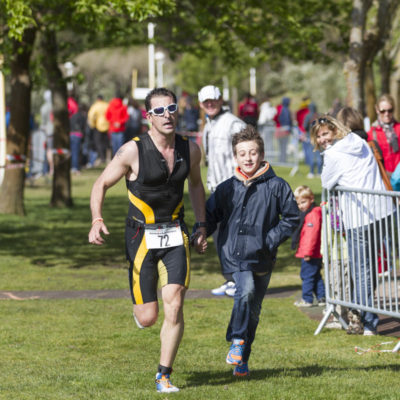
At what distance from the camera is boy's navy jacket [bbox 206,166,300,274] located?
241 inches

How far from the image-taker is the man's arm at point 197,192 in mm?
6039

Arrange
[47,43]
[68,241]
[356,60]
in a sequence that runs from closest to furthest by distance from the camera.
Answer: [68,241] → [356,60] → [47,43]

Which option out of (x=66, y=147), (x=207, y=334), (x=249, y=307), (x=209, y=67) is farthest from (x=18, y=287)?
(x=209, y=67)

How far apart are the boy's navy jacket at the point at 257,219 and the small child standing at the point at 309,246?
310 cm

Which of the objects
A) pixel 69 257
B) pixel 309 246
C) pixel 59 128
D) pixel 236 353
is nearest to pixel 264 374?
pixel 236 353

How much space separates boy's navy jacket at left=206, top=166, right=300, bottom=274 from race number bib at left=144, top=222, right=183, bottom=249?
34 cm

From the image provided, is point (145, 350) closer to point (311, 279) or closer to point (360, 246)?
point (360, 246)

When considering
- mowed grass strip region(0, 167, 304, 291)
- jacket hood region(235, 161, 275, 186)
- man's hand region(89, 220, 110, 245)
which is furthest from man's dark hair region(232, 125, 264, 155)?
mowed grass strip region(0, 167, 304, 291)

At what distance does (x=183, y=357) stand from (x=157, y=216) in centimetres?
181

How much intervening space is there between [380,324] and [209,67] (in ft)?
164

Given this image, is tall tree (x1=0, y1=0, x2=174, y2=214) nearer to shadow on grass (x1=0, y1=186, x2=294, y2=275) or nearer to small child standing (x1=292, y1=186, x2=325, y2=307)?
A: shadow on grass (x1=0, y1=186, x2=294, y2=275)

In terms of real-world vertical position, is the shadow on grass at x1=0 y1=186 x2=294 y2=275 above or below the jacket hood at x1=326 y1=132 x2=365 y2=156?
below

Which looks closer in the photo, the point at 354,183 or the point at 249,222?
the point at 249,222

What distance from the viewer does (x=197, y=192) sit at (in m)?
6.20
